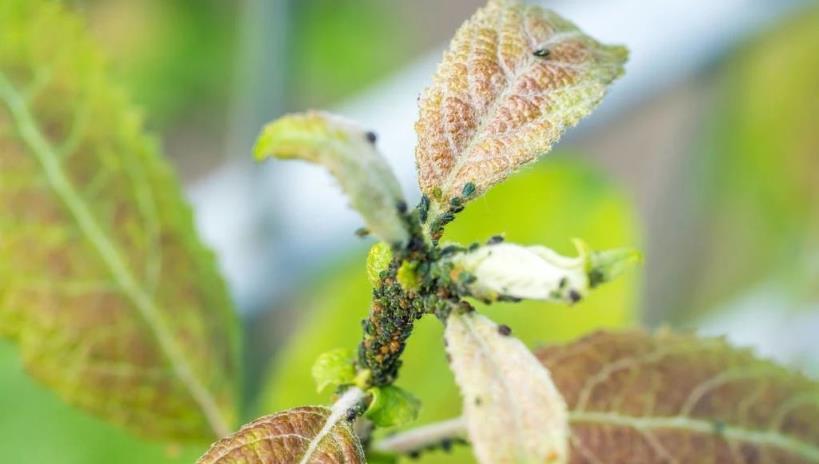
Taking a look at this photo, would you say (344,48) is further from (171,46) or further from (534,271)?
(534,271)

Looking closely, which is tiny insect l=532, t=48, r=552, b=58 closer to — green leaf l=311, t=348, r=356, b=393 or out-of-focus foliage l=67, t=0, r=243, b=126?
green leaf l=311, t=348, r=356, b=393

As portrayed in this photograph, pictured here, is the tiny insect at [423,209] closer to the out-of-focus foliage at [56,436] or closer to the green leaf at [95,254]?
the green leaf at [95,254]

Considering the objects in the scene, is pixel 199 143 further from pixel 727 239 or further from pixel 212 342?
pixel 212 342

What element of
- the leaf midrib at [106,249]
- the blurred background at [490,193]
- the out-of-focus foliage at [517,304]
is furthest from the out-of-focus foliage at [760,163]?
the leaf midrib at [106,249]

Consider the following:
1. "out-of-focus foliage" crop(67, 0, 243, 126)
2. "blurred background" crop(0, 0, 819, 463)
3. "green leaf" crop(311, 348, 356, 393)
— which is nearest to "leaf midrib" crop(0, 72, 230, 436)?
"blurred background" crop(0, 0, 819, 463)

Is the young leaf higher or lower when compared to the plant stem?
higher

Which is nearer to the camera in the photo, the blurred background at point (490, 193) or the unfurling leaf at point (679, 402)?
the unfurling leaf at point (679, 402)

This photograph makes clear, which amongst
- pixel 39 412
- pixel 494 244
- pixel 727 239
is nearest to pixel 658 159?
pixel 727 239
